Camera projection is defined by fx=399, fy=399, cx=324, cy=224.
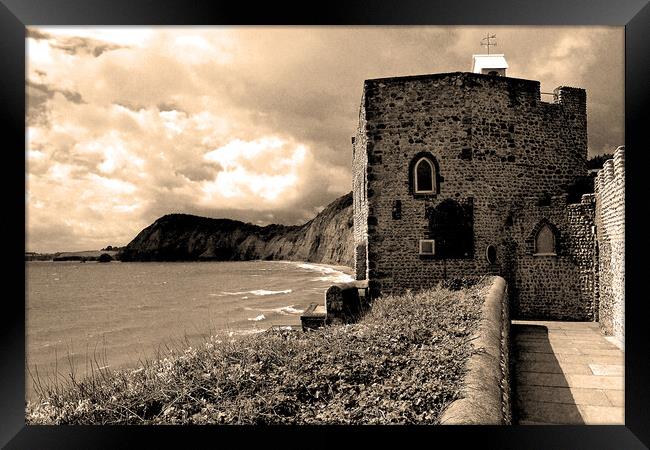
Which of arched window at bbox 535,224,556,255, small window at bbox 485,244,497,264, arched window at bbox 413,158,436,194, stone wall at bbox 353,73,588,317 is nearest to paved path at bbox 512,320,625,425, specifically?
small window at bbox 485,244,497,264

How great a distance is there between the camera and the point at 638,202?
15.4ft

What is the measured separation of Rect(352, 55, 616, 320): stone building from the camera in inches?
495

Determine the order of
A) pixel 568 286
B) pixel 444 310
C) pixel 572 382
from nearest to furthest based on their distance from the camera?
pixel 572 382 < pixel 444 310 < pixel 568 286

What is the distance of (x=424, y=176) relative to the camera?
42.0 ft

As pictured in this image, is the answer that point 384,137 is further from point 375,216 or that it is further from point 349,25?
point 349,25

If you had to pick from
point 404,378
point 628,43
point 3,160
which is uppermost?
point 628,43

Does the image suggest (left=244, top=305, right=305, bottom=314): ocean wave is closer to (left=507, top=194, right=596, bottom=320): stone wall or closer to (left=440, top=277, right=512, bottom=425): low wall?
(left=507, top=194, right=596, bottom=320): stone wall

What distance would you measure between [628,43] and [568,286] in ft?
31.1

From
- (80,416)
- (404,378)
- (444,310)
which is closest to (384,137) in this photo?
(444,310)

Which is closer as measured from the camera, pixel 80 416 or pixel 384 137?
pixel 80 416

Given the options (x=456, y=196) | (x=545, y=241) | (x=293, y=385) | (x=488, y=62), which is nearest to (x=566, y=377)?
(x=293, y=385)

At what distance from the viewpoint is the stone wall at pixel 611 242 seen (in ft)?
28.7

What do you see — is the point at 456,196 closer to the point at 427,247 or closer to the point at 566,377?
the point at 427,247

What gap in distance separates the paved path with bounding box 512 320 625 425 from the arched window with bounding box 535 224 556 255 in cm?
270
